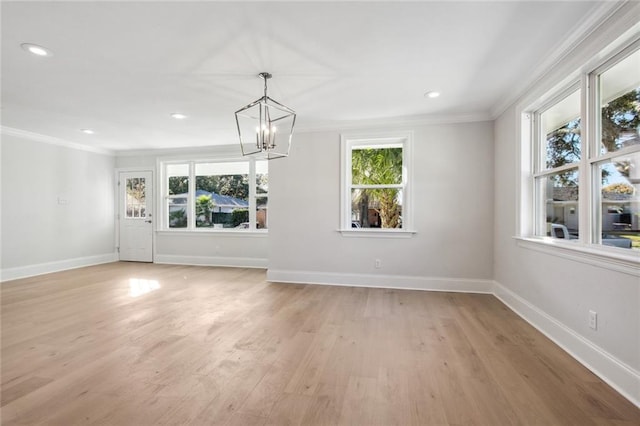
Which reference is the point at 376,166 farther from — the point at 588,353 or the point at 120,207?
the point at 120,207

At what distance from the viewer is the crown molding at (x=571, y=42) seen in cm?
188

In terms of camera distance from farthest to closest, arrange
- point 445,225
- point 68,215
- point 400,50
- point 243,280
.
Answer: point 68,215, point 243,280, point 445,225, point 400,50

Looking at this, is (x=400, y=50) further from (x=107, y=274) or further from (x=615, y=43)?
(x=107, y=274)

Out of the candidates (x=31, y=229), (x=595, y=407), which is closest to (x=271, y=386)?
(x=595, y=407)

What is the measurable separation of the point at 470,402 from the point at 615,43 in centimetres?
250

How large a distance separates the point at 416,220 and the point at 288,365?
9.51ft

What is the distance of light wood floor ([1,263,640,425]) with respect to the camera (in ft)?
5.51

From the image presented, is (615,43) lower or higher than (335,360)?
higher

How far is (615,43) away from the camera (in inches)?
77.5

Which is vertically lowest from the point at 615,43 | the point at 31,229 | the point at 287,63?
the point at 31,229

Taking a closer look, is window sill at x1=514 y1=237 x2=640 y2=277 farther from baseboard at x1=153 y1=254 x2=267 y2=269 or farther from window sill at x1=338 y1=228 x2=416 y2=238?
baseboard at x1=153 y1=254 x2=267 y2=269

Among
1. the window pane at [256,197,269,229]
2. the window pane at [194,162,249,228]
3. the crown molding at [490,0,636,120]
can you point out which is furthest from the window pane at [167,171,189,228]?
the crown molding at [490,0,636,120]

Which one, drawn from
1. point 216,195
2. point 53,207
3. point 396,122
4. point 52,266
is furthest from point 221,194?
point 396,122

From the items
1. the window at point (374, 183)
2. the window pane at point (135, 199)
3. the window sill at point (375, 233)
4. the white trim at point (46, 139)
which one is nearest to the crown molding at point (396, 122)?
the window at point (374, 183)
